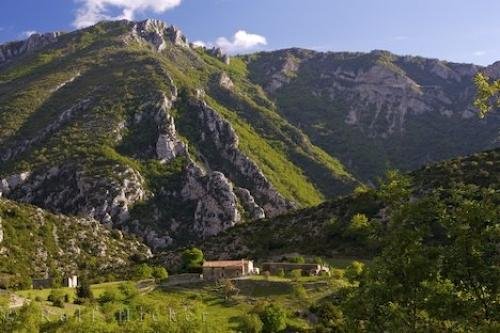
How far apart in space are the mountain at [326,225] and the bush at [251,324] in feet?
140

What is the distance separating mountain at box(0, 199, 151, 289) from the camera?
127875 millimetres

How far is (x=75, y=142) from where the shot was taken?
19900cm

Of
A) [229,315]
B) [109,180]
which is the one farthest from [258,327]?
[109,180]

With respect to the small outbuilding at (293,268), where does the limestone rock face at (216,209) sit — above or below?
above

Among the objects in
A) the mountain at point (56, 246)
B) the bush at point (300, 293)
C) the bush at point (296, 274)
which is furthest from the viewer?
the mountain at point (56, 246)

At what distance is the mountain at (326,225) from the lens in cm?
11938

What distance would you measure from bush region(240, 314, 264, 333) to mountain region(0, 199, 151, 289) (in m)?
56.7

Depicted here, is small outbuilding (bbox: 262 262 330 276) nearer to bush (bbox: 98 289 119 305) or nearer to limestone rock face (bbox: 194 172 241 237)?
bush (bbox: 98 289 119 305)

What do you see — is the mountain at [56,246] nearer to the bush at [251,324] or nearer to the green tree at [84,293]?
the green tree at [84,293]

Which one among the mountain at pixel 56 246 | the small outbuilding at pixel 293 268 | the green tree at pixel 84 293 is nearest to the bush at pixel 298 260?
the small outbuilding at pixel 293 268

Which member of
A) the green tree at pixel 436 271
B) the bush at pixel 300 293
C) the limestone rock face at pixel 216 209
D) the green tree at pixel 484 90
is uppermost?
the limestone rock face at pixel 216 209

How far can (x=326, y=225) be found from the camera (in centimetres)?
12688

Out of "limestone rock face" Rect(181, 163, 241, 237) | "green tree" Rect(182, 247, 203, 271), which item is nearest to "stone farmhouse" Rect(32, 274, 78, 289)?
"green tree" Rect(182, 247, 203, 271)

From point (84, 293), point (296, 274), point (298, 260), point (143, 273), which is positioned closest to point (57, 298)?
point (84, 293)
